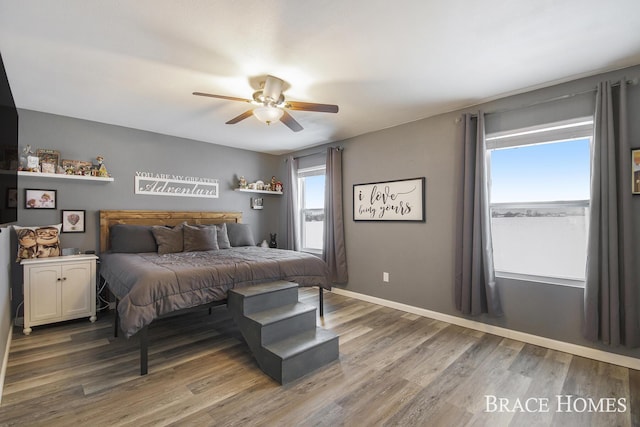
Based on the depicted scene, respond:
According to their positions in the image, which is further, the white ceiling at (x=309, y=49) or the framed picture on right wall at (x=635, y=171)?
the framed picture on right wall at (x=635, y=171)

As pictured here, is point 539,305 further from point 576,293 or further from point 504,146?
point 504,146

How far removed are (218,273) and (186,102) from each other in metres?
1.87

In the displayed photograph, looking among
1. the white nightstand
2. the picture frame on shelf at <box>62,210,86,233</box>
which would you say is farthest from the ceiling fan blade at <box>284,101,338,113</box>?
the picture frame on shelf at <box>62,210,86,233</box>

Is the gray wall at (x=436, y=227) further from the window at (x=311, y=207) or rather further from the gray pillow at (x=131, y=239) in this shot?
the gray pillow at (x=131, y=239)

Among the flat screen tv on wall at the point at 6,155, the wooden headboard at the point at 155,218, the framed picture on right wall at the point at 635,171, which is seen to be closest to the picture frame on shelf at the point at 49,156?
the wooden headboard at the point at 155,218

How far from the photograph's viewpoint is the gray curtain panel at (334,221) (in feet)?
14.7

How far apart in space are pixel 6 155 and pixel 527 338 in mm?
4236

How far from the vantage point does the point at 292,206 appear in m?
5.25

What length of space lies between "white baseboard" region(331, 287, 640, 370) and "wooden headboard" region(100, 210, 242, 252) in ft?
9.13

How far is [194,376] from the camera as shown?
7.31 ft

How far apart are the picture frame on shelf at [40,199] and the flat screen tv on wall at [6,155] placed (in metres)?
1.75

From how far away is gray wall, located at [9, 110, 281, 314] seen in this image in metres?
3.42

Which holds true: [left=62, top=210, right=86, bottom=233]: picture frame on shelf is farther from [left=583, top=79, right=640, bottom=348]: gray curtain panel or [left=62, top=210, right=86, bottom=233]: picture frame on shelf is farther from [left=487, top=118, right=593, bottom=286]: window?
[left=583, top=79, right=640, bottom=348]: gray curtain panel

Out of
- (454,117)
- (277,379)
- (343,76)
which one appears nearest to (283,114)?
(343,76)
